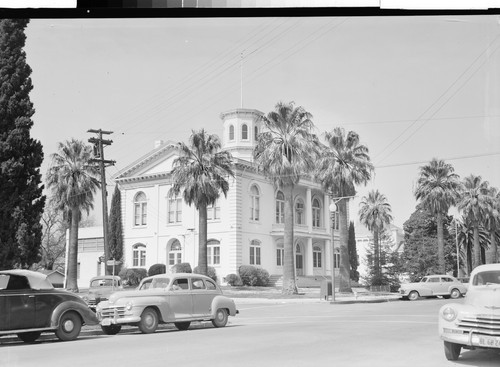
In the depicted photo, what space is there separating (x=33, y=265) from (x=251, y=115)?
4233 millimetres

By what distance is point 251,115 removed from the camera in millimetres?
9656

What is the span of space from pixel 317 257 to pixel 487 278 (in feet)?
10.5

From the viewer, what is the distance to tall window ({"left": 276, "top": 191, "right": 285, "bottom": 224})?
961cm

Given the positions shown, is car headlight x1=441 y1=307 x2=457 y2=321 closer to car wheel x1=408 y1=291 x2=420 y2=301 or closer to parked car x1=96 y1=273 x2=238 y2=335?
car wheel x1=408 y1=291 x2=420 y2=301

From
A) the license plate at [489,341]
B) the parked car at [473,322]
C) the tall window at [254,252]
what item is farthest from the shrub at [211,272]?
the license plate at [489,341]

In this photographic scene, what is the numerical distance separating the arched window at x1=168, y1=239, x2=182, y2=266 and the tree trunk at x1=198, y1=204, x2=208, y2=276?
0.33 m

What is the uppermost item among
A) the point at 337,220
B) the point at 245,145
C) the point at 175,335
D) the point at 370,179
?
the point at 245,145

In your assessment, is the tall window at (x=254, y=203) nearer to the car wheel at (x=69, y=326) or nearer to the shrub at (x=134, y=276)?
the shrub at (x=134, y=276)

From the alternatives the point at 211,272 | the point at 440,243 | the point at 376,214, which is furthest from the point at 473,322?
the point at 211,272

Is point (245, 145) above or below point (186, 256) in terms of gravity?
above

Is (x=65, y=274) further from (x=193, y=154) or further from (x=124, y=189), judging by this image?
(x=193, y=154)

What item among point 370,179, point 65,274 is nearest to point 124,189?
point 65,274

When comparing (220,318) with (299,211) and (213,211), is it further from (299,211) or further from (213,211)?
(299,211)

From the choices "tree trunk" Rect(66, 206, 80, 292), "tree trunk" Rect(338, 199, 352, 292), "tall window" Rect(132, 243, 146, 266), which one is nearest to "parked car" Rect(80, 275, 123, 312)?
"tree trunk" Rect(66, 206, 80, 292)
